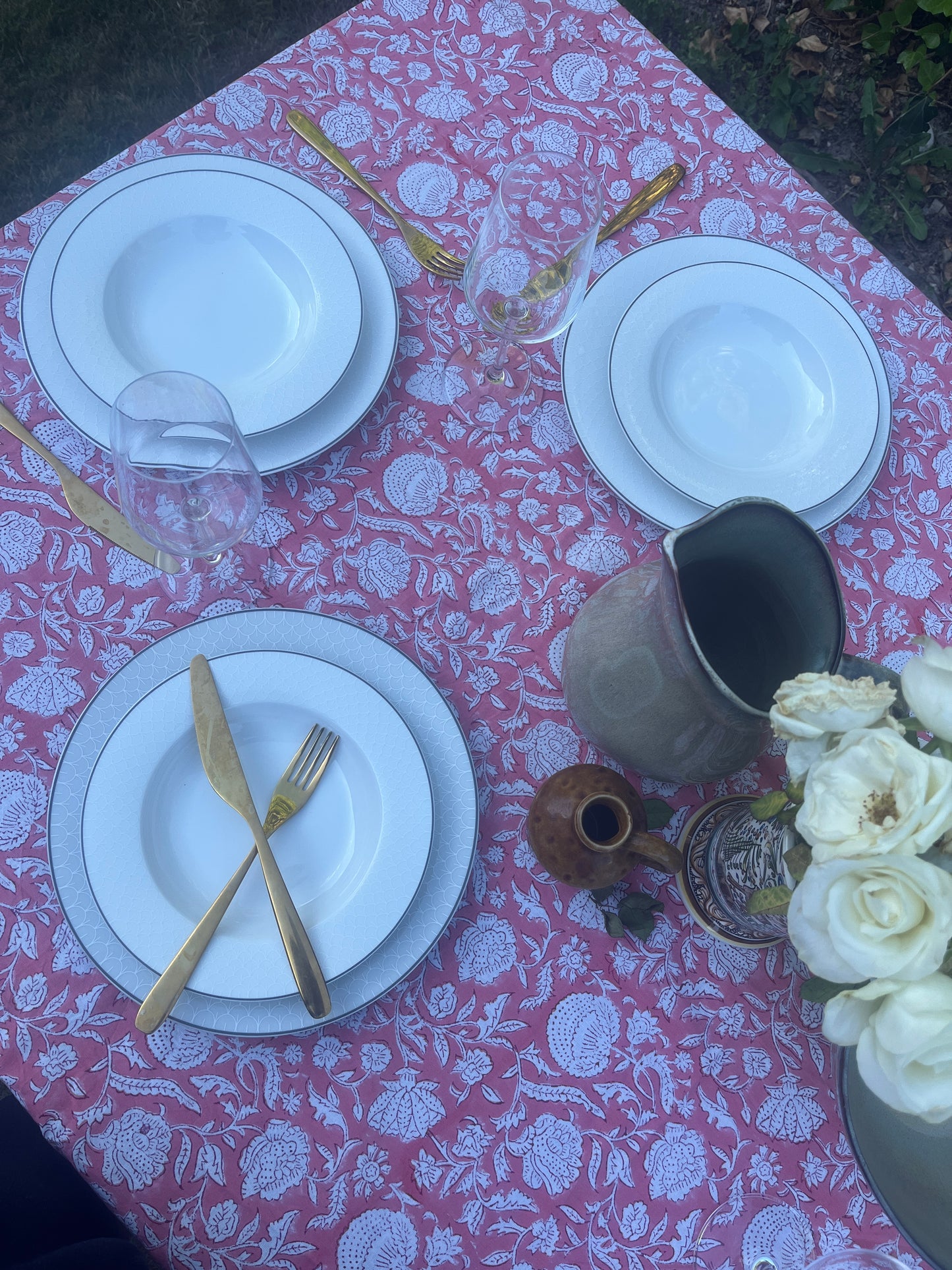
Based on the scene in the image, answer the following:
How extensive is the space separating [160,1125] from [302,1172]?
10 centimetres

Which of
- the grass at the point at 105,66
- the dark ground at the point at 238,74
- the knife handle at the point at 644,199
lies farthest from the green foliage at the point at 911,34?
the knife handle at the point at 644,199

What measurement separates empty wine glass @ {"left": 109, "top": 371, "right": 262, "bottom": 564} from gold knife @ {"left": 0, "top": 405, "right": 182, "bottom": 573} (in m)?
0.04

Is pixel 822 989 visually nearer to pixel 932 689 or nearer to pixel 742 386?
pixel 932 689

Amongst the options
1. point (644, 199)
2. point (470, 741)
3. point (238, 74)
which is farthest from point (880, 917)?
point (238, 74)

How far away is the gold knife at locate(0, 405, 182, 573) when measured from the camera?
26.0 inches

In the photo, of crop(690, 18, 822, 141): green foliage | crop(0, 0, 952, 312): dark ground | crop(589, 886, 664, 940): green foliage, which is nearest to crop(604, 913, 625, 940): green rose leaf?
crop(589, 886, 664, 940): green foliage

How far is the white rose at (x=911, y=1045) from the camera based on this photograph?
0.36 meters

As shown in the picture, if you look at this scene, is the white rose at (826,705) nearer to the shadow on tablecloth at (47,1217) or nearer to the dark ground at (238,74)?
the shadow on tablecloth at (47,1217)

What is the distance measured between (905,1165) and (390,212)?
815 mm

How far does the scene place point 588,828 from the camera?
60cm

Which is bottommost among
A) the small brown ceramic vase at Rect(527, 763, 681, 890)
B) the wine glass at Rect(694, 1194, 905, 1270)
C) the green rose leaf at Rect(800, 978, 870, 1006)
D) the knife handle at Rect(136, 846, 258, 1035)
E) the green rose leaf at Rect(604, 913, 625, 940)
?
the wine glass at Rect(694, 1194, 905, 1270)

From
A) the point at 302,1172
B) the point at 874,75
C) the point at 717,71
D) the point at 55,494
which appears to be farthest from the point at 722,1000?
the point at 874,75

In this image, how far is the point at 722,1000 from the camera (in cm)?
64

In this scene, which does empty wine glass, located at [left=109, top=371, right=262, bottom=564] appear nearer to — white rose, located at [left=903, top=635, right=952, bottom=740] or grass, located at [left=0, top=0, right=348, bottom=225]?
white rose, located at [left=903, top=635, right=952, bottom=740]
